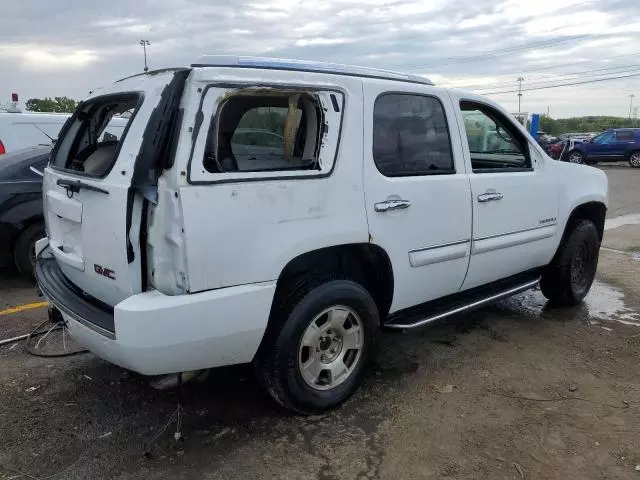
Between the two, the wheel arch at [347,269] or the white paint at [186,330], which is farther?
the wheel arch at [347,269]

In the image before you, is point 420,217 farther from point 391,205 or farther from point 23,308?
point 23,308

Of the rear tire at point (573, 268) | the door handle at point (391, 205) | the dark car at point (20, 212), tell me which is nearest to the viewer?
the door handle at point (391, 205)

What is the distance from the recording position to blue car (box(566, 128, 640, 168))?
25.3 m

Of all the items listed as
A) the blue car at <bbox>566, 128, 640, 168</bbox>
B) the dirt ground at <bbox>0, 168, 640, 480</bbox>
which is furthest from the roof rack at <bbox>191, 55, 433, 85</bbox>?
the blue car at <bbox>566, 128, 640, 168</bbox>

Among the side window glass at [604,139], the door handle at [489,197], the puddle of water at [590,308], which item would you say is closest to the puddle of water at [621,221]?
the puddle of water at [590,308]

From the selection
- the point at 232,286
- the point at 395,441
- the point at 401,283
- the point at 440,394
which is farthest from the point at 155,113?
the point at 440,394

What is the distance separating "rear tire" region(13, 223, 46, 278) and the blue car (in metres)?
24.2

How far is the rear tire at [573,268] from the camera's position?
509 cm

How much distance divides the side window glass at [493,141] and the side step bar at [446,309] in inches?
36.6

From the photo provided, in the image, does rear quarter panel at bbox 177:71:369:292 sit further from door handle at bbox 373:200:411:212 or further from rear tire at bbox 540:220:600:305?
rear tire at bbox 540:220:600:305

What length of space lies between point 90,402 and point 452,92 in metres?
3.12

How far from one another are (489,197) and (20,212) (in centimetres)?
452

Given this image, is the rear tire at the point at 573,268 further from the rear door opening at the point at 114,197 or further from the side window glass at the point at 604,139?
the side window glass at the point at 604,139

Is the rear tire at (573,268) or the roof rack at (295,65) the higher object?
the roof rack at (295,65)
